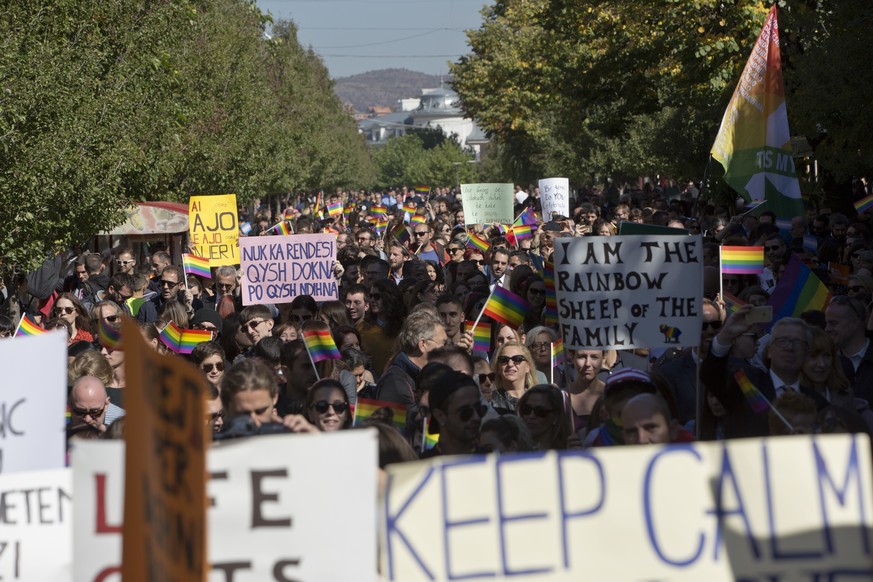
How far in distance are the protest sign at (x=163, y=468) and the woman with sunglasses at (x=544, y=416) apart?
→ 12.3ft

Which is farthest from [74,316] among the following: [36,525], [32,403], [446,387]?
[36,525]

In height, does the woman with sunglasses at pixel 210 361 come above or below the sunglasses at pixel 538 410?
above

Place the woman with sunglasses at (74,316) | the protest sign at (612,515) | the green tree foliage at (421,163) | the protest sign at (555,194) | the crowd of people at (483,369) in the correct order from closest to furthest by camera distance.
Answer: the protest sign at (612,515), the crowd of people at (483,369), the woman with sunglasses at (74,316), the protest sign at (555,194), the green tree foliage at (421,163)

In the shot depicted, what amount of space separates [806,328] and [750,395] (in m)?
0.64

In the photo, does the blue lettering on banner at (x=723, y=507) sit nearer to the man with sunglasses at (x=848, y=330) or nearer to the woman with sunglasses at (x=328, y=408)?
the woman with sunglasses at (x=328, y=408)

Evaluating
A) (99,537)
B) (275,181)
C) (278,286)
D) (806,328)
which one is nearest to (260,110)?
(275,181)

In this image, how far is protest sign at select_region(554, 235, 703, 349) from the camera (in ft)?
25.9

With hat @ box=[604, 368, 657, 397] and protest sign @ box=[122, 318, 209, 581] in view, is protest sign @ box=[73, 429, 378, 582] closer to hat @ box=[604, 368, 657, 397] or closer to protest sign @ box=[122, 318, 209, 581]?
protest sign @ box=[122, 318, 209, 581]

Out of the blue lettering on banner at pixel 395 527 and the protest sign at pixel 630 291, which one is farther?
the protest sign at pixel 630 291

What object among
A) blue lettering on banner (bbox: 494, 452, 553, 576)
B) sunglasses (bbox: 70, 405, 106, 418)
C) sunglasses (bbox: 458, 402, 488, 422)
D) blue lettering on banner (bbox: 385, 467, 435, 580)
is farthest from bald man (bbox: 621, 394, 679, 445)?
sunglasses (bbox: 70, 405, 106, 418)

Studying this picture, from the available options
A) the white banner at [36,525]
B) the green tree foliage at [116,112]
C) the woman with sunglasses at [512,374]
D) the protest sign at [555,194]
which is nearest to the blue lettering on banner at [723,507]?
the white banner at [36,525]

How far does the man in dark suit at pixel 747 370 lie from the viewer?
6812 mm

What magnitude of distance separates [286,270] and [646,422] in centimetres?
752

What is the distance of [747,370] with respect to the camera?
715 centimetres
